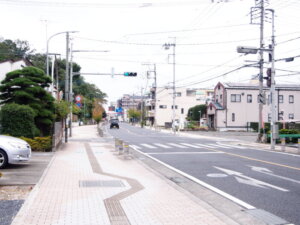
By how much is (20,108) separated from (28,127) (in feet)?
3.67

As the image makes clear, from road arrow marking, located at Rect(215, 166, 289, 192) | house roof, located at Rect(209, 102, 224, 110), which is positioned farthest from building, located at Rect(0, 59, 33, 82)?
house roof, located at Rect(209, 102, 224, 110)

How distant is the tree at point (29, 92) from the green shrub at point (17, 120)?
84 cm

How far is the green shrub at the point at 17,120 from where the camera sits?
653 inches

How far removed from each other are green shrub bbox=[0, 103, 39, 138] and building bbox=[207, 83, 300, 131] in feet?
141

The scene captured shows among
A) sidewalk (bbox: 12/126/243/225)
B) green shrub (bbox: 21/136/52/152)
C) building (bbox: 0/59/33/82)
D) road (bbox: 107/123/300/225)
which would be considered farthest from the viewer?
building (bbox: 0/59/33/82)

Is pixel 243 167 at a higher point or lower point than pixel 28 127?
lower

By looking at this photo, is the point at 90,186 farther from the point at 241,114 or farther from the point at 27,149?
the point at 241,114

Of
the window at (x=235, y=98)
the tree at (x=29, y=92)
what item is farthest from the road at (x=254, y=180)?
the window at (x=235, y=98)

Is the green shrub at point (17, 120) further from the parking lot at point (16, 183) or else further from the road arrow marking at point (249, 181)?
the road arrow marking at point (249, 181)

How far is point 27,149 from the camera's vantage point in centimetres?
1213

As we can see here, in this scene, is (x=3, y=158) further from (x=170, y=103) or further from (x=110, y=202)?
(x=170, y=103)

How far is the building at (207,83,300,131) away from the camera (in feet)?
184

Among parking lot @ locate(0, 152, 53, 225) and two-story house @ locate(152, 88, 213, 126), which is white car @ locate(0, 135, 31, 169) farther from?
two-story house @ locate(152, 88, 213, 126)

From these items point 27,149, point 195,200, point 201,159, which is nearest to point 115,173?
point 27,149
